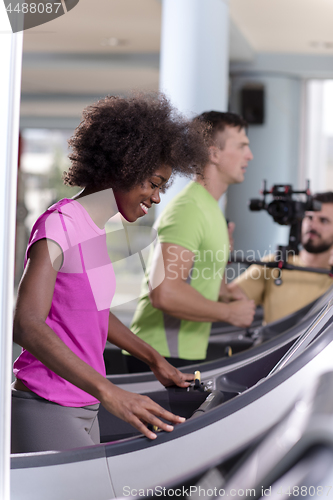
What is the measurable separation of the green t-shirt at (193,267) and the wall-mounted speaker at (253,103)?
355 centimetres

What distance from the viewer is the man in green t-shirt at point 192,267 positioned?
58.6 inches

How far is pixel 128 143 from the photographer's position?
95 centimetres

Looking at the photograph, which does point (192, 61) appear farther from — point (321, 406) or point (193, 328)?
point (321, 406)

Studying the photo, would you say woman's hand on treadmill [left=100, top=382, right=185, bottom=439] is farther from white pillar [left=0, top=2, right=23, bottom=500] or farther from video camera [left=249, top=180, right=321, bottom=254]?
video camera [left=249, top=180, right=321, bottom=254]

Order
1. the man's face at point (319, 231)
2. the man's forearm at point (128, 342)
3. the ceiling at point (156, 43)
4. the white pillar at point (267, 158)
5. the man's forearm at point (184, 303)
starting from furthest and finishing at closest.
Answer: the white pillar at point (267, 158) < the ceiling at point (156, 43) < the man's face at point (319, 231) < the man's forearm at point (184, 303) < the man's forearm at point (128, 342)

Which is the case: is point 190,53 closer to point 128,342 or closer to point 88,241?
point 128,342

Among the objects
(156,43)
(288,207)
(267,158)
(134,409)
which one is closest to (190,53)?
(288,207)

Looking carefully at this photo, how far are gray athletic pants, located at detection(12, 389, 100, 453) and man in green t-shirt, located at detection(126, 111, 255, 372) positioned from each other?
52 cm

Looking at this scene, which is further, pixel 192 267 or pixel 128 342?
pixel 192 267

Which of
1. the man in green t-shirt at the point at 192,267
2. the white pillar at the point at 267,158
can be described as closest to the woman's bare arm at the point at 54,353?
the man in green t-shirt at the point at 192,267

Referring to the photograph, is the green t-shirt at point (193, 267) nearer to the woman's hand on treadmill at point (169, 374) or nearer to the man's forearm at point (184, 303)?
the man's forearm at point (184, 303)

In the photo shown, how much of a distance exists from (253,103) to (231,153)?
345 cm

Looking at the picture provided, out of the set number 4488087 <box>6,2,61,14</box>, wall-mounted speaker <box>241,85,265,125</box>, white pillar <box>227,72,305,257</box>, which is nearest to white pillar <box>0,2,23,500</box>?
number 4488087 <box>6,2,61,14</box>

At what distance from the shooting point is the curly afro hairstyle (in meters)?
0.96
